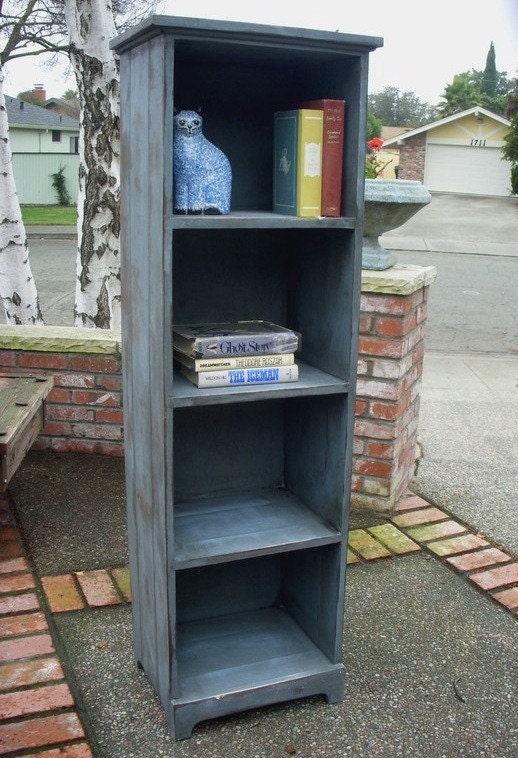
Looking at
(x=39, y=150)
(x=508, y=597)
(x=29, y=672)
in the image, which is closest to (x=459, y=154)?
(x=39, y=150)

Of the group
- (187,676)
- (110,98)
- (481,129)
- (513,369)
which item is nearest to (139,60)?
(187,676)

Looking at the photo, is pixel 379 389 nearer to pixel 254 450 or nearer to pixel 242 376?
pixel 254 450

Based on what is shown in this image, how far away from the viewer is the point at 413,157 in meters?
37.6

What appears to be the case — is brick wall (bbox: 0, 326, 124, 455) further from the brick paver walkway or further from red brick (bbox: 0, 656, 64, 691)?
red brick (bbox: 0, 656, 64, 691)

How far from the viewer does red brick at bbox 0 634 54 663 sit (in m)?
2.70

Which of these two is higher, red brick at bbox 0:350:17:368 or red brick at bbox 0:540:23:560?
red brick at bbox 0:350:17:368

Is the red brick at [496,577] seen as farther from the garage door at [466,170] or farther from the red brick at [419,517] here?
the garage door at [466,170]

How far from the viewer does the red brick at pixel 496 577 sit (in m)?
3.29

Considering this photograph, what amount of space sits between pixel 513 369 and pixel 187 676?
499 centimetres

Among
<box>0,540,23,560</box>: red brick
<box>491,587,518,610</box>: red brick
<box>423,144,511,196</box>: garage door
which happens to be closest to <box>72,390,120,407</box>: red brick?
<box>0,540,23,560</box>: red brick

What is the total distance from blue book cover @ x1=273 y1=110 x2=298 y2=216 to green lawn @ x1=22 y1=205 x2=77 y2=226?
20.7 m

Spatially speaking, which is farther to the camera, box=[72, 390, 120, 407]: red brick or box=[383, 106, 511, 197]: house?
box=[383, 106, 511, 197]: house

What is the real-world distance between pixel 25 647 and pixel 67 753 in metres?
0.58

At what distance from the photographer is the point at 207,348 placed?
2.29m
